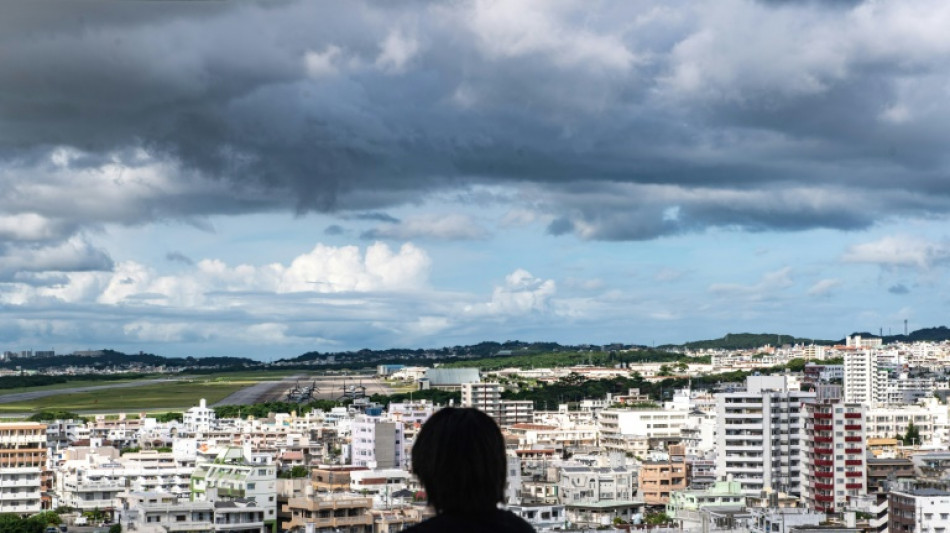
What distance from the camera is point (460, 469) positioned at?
4.72 m

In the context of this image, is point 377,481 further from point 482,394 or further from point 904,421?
point 482,394

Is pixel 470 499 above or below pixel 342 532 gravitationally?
above

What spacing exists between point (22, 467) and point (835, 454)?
37.5 m

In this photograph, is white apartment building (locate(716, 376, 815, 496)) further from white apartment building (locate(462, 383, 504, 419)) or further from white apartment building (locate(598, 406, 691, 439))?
white apartment building (locate(462, 383, 504, 419))

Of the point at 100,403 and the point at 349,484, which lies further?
the point at 100,403

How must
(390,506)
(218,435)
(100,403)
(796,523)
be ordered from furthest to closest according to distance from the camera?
1. (100,403)
2. (218,435)
3. (390,506)
4. (796,523)

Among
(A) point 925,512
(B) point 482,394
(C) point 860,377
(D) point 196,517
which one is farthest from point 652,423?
(D) point 196,517

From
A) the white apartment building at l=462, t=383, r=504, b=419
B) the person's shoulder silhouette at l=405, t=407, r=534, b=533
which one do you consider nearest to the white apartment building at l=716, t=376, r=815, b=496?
the white apartment building at l=462, t=383, r=504, b=419

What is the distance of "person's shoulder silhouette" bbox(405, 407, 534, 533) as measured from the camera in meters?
4.68

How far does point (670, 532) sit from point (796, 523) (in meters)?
4.89

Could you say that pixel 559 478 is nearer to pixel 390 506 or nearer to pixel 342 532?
pixel 390 506

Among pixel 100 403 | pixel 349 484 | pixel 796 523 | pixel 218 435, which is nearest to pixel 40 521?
pixel 349 484

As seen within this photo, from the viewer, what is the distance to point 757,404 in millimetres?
72062

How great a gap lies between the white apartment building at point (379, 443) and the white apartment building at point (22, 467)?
1958cm
